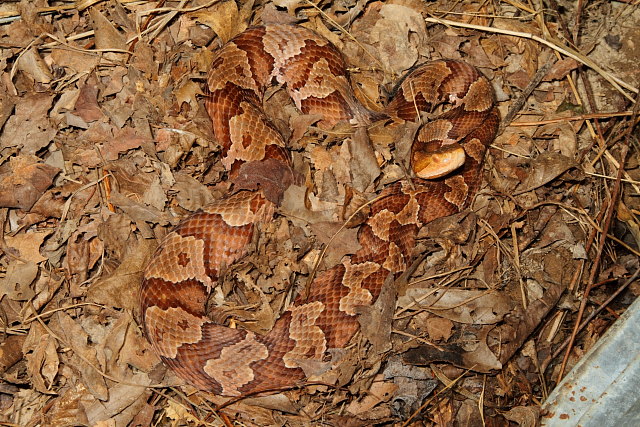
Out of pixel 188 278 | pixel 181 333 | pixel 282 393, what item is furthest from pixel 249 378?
pixel 188 278

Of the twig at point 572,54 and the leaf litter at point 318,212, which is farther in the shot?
the twig at point 572,54

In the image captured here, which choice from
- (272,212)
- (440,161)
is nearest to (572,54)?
(440,161)

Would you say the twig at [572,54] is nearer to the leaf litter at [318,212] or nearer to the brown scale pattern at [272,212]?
the leaf litter at [318,212]

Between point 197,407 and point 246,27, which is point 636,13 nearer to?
point 246,27

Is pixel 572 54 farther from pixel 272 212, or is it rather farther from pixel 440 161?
pixel 272 212

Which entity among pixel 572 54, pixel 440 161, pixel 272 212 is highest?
pixel 572 54

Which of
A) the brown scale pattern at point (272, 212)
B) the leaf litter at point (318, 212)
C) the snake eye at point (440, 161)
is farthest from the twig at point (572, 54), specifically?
the snake eye at point (440, 161)

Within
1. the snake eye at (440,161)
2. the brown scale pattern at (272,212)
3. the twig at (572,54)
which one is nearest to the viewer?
the brown scale pattern at (272,212)
